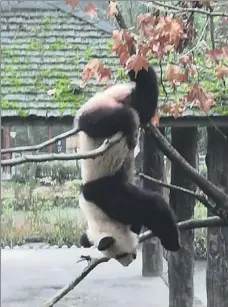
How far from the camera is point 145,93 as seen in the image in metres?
1.75

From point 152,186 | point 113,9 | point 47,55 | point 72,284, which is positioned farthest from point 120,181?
point 152,186

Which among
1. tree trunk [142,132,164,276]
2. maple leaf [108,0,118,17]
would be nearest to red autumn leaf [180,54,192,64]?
maple leaf [108,0,118,17]

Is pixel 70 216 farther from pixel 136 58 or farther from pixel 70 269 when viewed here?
pixel 136 58

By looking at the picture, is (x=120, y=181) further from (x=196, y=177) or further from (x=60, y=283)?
(x=60, y=283)

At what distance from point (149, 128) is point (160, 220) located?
0.21 metres

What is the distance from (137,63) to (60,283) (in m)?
1.88

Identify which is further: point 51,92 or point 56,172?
point 56,172

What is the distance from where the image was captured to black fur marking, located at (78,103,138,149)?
1659mm

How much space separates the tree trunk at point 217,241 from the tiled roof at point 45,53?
1.77 ft

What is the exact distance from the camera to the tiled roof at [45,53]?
A: 264 cm

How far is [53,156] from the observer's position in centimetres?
128

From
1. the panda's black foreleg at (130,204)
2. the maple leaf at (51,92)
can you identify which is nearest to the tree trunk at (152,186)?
the maple leaf at (51,92)

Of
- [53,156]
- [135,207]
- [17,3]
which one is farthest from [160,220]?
[17,3]

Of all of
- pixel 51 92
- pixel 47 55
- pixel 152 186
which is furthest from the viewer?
pixel 152 186
